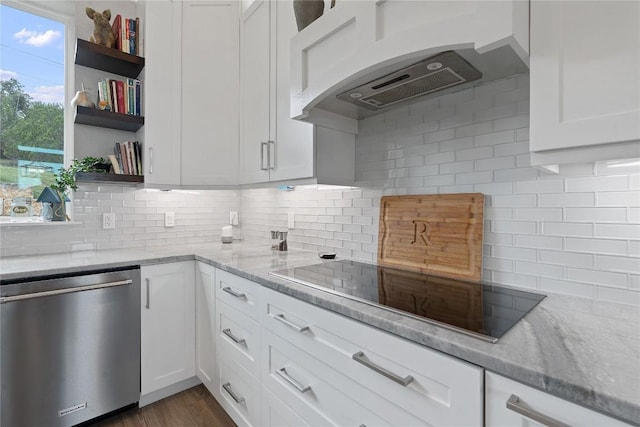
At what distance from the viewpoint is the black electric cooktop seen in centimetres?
88

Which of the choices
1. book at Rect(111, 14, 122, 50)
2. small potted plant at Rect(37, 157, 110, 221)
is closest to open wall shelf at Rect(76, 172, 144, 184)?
small potted plant at Rect(37, 157, 110, 221)

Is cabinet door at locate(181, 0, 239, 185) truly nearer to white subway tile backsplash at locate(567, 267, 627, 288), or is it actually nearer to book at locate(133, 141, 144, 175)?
book at locate(133, 141, 144, 175)

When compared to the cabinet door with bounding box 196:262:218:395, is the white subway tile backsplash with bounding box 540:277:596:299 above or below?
above

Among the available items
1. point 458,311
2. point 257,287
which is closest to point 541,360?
point 458,311

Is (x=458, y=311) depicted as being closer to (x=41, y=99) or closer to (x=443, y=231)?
(x=443, y=231)

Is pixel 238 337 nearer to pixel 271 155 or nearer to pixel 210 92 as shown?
pixel 271 155

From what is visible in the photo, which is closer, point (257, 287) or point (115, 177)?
point (257, 287)

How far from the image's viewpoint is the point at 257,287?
151cm

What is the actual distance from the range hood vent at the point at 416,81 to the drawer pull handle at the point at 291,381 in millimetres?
1263

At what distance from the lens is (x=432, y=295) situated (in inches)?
45.4

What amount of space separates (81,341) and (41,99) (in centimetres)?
173

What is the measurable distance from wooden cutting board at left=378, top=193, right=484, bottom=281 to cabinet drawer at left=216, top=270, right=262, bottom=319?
689 millimetres

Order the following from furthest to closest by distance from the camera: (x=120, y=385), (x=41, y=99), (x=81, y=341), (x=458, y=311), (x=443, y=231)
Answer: (x=41, y=99) < (x=120, y=385) < (x=81, y=341) < (x=443, y=231) < (x=458, y=311)

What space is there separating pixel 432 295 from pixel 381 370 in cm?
37
